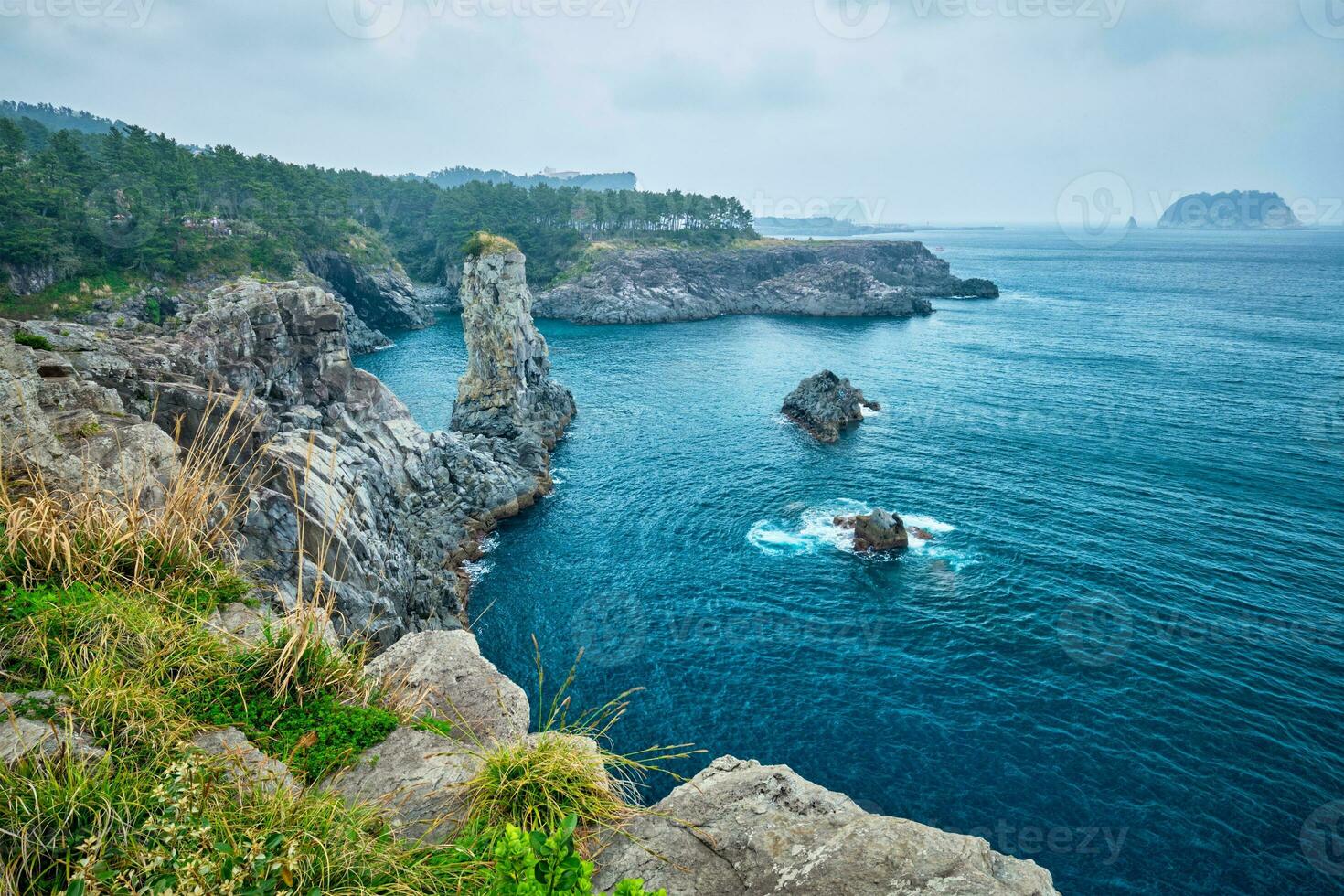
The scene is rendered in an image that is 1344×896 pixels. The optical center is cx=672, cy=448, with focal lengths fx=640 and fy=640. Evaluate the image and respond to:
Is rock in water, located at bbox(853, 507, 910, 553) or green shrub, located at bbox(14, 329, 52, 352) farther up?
green shrub, located at bbox(14, 329, 52, 352)

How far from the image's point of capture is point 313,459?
26750mm

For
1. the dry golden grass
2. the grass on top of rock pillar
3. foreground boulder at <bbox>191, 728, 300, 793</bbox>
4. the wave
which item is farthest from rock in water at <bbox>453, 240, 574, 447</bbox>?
foreground boulder at <bbox>191, 728, 300, 793</bbox>

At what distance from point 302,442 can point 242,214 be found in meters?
109

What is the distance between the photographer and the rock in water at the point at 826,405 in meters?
65.1

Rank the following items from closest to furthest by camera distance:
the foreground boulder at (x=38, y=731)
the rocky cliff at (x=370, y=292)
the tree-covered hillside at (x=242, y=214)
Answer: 1. the foreground boulder at (x=38, y=731)
2. the tree-covered hillside at (x=242, y=214)
3. the rocky cliff at (x=370, y=292)

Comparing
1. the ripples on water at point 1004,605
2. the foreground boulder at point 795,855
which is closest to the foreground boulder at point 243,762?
the foreground boulder at point 795,855

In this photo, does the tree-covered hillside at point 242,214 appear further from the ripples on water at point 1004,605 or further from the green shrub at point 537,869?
the green shrub at point 537,869

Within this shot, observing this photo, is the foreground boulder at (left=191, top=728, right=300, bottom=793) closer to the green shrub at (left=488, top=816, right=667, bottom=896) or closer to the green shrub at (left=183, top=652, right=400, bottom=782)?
the green shrub at (left=183, top=652, right=400, bottom=782)

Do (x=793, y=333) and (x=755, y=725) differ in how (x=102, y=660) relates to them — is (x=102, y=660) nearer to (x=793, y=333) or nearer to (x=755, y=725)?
(x=755, y=725)

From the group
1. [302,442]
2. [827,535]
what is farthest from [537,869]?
[827,535]

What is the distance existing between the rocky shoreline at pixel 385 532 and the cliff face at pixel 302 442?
95mm

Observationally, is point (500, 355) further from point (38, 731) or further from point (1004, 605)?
point (38, 731)

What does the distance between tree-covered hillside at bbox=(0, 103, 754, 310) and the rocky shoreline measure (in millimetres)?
53360

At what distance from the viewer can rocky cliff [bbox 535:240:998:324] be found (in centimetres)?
13475
